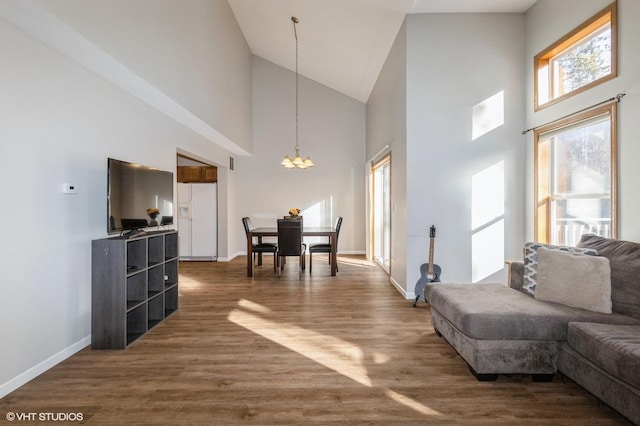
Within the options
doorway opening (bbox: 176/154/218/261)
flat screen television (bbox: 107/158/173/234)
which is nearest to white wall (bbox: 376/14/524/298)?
flat screen television (bbox: 107/158/173/234)

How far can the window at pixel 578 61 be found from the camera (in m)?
3.03

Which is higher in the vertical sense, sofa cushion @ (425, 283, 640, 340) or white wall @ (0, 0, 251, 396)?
white wall @ (0, 0, 251, 396)

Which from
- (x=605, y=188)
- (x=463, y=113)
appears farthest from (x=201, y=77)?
(x=605, y=188)

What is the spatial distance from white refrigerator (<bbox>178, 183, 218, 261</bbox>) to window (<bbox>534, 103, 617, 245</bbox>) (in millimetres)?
5913

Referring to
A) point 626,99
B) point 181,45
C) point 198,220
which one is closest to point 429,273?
point 626,99

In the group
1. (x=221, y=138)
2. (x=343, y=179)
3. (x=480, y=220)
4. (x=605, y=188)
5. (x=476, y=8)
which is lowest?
(x=480, y=220)

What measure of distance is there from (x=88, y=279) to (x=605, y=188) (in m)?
4.73

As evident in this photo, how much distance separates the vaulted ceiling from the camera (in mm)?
4090

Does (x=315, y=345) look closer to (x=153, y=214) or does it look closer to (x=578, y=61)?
(x=153, y=214)

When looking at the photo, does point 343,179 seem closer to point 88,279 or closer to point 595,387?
point 88,279

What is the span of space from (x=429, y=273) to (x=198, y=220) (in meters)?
5.16

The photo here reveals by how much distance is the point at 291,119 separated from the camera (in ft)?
26.2

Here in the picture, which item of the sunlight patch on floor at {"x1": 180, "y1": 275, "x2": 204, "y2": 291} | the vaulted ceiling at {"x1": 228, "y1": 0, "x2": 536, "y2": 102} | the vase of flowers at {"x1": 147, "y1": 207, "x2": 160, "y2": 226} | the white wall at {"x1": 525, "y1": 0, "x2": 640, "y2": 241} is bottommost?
the sunlight patch on floor at {"x1": 180, "y1": 275, "x2": 204, "y2": 291}

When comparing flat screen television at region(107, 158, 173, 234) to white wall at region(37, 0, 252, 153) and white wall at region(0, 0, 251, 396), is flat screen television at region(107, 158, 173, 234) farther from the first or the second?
white wall at region(37, 0, 252, 153)
